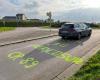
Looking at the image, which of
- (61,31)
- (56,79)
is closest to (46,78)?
(56,79)

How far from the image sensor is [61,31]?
69.4 feet

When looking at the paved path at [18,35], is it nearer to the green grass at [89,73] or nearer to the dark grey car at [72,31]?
the dark grey car at [72,31]

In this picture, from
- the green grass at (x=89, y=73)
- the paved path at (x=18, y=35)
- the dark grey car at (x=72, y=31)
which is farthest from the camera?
the paved path at (x=18, y=35)

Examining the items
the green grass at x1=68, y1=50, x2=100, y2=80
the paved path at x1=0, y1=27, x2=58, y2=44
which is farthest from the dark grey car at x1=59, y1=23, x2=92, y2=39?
the green grass at x1=68, y1=50, x2=100, y2=80

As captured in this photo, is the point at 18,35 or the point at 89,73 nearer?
the point at 89,73

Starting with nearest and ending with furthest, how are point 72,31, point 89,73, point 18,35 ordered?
point 89,73 < point 72,31 < point 18,35

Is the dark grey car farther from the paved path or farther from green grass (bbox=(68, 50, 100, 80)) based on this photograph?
green grass (bbox=(68, 50, 100, 80))

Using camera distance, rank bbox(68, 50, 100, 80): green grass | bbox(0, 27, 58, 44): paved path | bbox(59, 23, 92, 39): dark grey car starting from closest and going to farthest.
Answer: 1. bbox(68, 50, 100, 80): green grass
2. bbox(59, 23, 92, 39): dark grey car
3. bbox(0, 27, 58, 44): paved path

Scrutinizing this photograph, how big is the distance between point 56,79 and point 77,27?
→ 13939 millimetres

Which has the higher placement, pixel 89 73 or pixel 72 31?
pixel 72 31

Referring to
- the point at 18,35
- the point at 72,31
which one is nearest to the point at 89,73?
the point at 72,31

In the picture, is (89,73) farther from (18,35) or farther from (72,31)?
(18,35)

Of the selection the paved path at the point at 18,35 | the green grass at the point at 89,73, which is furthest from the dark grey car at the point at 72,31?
the green grass at the point at 89,73

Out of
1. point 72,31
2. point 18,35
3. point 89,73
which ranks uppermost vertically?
point 72,31
